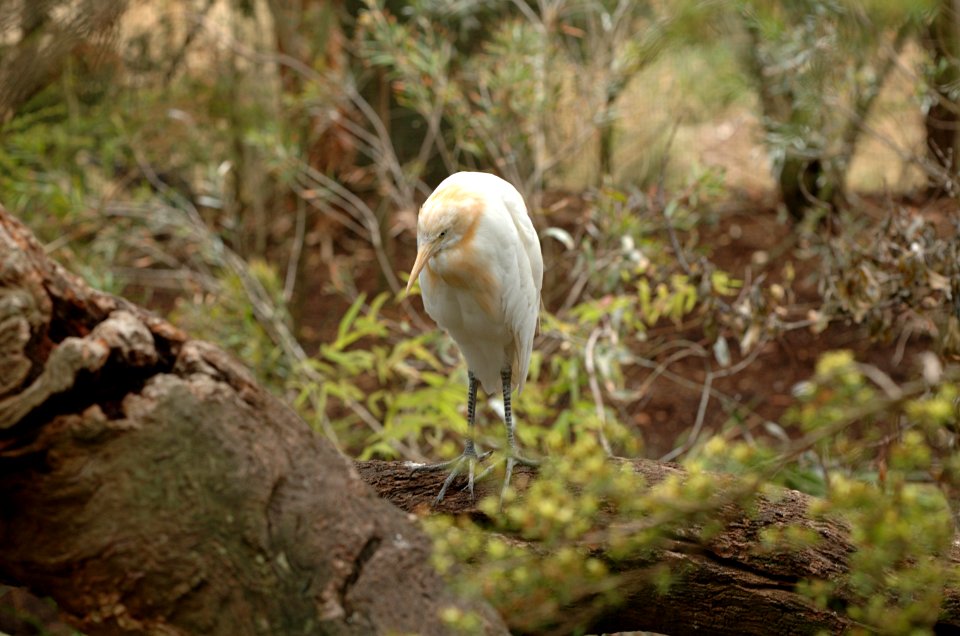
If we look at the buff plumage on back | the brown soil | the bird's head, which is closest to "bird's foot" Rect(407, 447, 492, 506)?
the buff plumage on back

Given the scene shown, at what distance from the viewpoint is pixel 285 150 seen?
4.49 meters

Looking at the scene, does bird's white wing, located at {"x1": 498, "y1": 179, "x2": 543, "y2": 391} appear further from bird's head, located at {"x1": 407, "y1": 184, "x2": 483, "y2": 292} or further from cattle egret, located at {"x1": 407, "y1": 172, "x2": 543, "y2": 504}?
bird's head, located at {"x1": 407, "y1": 184, "x2": 483, "y2": 292}

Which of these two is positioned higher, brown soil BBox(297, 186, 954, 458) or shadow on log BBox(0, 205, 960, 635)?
shadow on log BBox(0, 205, 960, 635)

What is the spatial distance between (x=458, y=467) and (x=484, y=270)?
46 cm

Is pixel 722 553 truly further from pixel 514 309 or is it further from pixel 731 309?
pixel 731 309

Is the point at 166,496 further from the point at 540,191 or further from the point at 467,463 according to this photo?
the point at 540,191

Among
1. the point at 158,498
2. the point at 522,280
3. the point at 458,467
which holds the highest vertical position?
the point at 158,498

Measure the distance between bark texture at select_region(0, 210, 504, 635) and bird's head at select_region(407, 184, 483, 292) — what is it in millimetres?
906

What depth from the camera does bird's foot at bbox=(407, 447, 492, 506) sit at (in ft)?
6.96

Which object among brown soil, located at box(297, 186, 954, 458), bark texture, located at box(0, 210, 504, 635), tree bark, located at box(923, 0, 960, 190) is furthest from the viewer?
brown soil, located at box(297, 186, 954, 458)

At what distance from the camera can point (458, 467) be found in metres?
2.22

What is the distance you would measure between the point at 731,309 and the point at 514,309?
50.5 inches

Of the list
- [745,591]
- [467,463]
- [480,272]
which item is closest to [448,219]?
[480,272]

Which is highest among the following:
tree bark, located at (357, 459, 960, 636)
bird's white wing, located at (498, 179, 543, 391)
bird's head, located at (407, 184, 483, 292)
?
bird's head, located at (407, 184, 483, 292)
